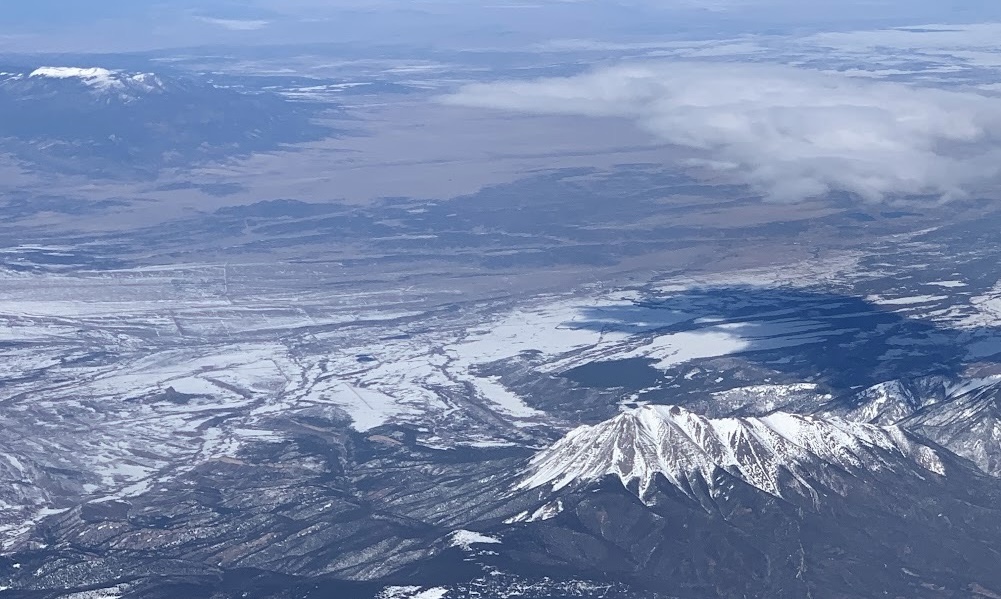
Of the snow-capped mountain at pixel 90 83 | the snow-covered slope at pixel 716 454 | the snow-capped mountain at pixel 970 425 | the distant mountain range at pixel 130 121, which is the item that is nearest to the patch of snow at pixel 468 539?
the snow-covered slope at pixel 716 454

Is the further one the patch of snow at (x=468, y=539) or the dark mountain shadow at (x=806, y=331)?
the dark mountain shadow at (x=806, y=331)

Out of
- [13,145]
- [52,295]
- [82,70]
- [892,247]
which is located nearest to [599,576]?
[52,295]

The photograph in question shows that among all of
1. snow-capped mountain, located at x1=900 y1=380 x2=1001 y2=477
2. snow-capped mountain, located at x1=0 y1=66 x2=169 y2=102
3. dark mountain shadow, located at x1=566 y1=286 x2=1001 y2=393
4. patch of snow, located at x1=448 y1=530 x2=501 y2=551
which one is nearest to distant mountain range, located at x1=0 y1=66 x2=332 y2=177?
snow-capped mountain, located at x1=0 y1=66 x2=169 y2=102

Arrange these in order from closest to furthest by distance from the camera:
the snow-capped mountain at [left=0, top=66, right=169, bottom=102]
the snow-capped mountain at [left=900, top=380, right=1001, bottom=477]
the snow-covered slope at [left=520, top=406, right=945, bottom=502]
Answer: the snow-covered slope at [left=520, top=406, right=945, bottom=502] → the snow-capped mountain at [left=900, top=380, right=1001, bottom=477] → the snow-capped mountain at [left=0, top=66, right=169, bottom=102]

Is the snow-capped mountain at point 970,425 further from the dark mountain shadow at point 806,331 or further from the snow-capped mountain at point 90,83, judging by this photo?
the snow-capped mountain at point 90,83

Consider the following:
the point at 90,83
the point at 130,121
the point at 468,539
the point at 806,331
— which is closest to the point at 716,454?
the point at 468,539

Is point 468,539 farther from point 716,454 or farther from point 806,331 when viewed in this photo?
point 806,331

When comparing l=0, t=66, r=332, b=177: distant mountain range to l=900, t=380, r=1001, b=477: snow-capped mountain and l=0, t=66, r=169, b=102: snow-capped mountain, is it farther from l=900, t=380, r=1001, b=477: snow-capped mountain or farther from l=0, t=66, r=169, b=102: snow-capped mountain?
l=900, t=380, r=1001, b=477: snow-capped mountain

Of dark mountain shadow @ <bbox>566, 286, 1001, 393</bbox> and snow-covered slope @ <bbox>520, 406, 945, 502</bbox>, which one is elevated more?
snow-covered slope @ <bbox>520, 406, 945, 502</bbox>
